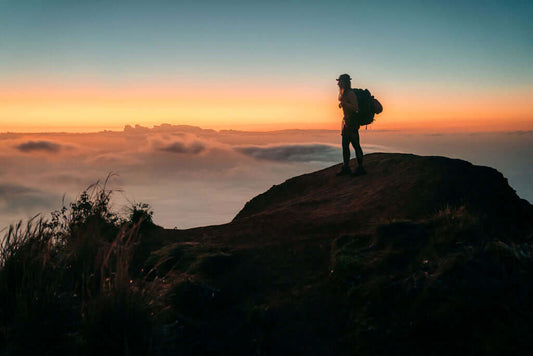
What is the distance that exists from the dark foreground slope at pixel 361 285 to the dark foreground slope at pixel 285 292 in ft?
0.06

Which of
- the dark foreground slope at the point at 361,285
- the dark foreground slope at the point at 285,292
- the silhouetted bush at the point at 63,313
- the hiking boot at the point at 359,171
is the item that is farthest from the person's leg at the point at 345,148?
the silhouetted bush at the point at 63,313

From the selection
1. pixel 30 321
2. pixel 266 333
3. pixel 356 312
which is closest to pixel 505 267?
pixel 356 312

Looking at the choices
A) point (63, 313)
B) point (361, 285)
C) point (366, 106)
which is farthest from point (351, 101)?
point (63, 313)

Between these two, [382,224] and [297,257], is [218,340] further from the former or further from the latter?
[382,224]

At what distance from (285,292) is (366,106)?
28.0ft

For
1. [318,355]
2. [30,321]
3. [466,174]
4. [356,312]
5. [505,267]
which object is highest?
[466,174]

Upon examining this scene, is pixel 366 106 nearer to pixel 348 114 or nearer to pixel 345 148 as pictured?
pixel 348 114

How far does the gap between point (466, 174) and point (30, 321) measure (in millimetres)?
10495

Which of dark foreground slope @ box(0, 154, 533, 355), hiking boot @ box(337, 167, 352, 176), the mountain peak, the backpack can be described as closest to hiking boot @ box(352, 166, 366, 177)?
the mountain peak

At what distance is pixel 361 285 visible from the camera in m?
5.45

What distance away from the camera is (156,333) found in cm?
394

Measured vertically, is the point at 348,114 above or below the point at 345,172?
above

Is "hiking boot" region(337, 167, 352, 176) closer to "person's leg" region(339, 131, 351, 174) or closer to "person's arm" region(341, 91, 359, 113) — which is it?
"person's leg" region(339, 131, 351, 174)

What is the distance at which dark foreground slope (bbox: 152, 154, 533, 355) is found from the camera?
4.34 meters
